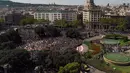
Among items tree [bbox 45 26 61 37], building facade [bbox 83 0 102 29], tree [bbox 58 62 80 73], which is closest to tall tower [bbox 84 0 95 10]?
building facade [bbox 83 0 102 29]

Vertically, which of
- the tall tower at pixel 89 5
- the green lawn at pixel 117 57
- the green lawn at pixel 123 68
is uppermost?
the tall tower at pixel 89 5

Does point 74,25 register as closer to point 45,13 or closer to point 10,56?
point 45,13

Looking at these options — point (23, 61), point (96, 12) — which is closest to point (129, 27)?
point (96, 12)

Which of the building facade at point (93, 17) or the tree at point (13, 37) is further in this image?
the building facade at point (93, 17)

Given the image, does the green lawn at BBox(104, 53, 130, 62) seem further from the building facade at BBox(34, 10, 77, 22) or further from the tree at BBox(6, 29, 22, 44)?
the building facade at BBox(34, 10, 77, 22)

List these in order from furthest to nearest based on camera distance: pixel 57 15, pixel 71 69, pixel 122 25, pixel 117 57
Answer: pixel 57 15
pixel 122 25
pixel 117 57
pixel 71 69

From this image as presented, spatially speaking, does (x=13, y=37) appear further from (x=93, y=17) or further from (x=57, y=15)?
(x=57, y=15)

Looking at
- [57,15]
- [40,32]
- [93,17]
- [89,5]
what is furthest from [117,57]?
[57,15]

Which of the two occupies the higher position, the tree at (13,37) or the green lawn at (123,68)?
the tree at (13,37)

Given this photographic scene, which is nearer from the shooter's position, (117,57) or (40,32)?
(117,57)

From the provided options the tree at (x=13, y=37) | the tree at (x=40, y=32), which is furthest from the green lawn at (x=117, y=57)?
the tree at (x=40, y=32)

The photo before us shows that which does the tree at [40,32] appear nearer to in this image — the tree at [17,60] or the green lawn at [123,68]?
the tree at [17,60]
